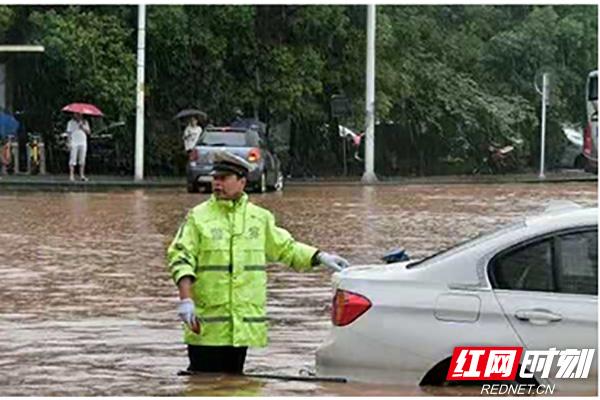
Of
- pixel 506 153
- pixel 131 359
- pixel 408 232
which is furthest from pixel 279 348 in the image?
pixel 506 153

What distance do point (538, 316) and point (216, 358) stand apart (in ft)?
6.45

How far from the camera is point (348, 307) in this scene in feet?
29.9

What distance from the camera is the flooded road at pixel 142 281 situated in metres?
10.7

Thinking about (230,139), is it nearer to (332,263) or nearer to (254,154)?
(254,154)

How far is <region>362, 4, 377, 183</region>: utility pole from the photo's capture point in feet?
143

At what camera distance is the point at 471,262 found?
8.95m

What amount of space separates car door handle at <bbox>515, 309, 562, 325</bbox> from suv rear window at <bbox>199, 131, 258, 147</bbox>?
25541 mm

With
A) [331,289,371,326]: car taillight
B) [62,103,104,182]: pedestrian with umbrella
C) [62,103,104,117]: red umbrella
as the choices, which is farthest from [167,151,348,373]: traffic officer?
[62,103,104,117]: red umbrella

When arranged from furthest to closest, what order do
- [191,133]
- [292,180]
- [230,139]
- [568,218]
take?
[292,180], [191,133], [230,139], [568,218]

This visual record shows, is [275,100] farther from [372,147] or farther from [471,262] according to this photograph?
[471,262]

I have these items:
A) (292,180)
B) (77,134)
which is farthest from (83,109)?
(292,180)

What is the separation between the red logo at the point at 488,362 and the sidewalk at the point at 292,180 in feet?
93.4

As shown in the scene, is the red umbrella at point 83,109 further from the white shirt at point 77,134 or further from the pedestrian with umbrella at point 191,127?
the pedestrian with umbrella at point 191,127

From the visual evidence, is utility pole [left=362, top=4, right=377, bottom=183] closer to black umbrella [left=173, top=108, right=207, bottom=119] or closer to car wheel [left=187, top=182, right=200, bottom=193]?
black umbrella [left=173, top=108, right=207, bottom=119]
